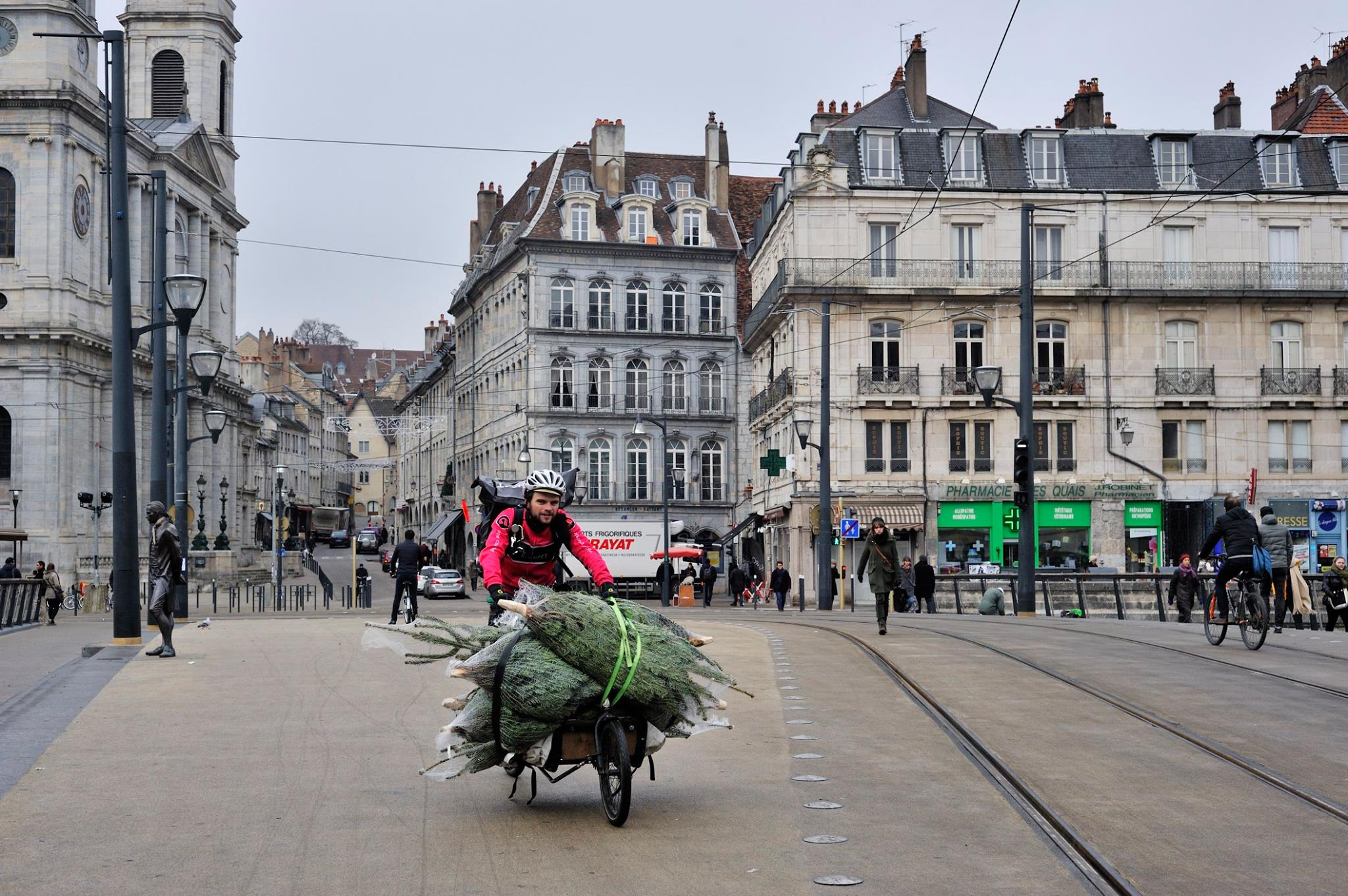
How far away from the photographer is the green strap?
7.57 meters

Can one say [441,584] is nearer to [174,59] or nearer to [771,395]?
[771,395]

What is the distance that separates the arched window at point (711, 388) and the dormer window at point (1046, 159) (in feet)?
84.1

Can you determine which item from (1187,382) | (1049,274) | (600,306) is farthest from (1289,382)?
(600,306)

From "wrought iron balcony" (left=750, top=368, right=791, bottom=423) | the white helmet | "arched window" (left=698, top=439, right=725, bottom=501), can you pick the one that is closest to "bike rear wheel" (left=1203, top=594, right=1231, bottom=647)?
the white helmet

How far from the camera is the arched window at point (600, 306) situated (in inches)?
2869

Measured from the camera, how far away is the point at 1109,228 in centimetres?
5044

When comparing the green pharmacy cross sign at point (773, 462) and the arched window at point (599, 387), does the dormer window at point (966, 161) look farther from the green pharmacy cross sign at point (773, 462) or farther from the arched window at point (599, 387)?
the arched window at point (599, 387)

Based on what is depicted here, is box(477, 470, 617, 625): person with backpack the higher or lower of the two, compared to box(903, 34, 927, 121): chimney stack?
lower

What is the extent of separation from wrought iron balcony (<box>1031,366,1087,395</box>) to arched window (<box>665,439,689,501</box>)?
24996mm

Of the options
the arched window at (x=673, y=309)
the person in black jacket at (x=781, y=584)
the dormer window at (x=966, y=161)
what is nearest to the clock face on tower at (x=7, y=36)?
the arched window at (x=673, y=309)

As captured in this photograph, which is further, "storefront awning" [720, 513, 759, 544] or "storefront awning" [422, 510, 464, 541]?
"storefront awning" [422, 510, 464, 541]

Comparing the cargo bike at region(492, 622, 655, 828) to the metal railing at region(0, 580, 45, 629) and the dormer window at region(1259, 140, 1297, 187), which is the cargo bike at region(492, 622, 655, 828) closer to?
the metal railing at region(0, 580, 45, 629)

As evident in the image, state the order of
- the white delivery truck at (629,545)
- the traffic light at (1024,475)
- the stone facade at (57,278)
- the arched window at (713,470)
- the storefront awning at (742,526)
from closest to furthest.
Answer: the traffic light at (1024,475) → the white delivery truck at (629,545) → the stone facade at (57,278) → the storefront awning at (742,526) → the arched window at (713,470)

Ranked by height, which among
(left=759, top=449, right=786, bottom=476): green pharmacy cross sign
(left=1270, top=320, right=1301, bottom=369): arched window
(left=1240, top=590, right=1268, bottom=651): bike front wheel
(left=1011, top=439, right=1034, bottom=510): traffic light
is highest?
(left=1270, top=320, right=1301, bottom=369): arched window
